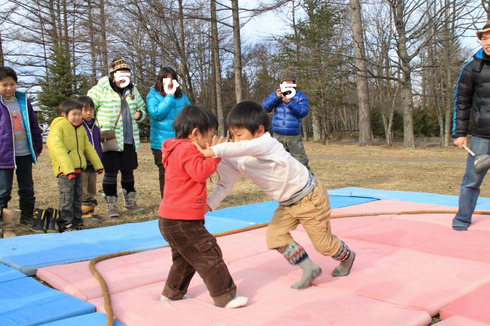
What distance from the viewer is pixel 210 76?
30.2m

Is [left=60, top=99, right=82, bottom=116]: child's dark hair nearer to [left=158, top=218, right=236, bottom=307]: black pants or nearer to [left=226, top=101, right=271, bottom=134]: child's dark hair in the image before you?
[left=226, top=101, right=271, bottom=134]: child's dark hair

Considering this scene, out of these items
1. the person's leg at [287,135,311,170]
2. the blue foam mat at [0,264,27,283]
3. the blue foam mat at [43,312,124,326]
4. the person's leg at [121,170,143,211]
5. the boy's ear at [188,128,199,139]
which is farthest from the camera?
the person's leg at [287,135,311,170]

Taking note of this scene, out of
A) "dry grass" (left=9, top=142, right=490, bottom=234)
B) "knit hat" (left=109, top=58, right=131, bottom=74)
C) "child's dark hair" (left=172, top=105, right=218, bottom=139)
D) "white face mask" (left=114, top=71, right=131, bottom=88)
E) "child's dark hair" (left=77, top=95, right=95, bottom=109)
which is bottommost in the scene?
"dry grass" (left=9, top=142, right=490, bottom=234)

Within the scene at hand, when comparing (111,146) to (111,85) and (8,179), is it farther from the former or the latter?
(8,179)

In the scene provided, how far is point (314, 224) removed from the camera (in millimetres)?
2725

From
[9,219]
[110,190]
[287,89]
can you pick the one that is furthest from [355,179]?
[9,219]

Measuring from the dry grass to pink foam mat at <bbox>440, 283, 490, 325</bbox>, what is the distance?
12.0 feet

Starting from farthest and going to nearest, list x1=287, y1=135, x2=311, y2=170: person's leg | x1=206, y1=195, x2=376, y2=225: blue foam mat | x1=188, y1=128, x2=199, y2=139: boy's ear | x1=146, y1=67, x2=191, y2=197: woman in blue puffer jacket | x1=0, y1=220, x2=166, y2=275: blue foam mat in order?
x1=287, y1=135, x2=311, y2=170: person's leg < x1=146, y1=67, x2=191, y2=197: woman in blue puffer jacket < x1=206, y1=195, x2=376, y2=225: blue foam mat < x1=0, y1=220, x2=166, y2=275: blue foam mat < x1=188, y1=128, x2=199, y2=139: boy's ear

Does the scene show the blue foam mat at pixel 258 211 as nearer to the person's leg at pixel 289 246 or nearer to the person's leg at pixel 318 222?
the person's leg at pixel 289 246

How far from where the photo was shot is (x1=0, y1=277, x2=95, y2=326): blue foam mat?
2.27 m

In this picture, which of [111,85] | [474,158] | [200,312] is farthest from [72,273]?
[474,158]

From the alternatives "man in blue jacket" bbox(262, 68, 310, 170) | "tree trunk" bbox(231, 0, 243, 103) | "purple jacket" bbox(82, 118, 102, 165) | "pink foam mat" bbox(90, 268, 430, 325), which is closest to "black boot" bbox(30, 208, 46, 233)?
"purple jacket" bbox(82, 118, 102, 165)

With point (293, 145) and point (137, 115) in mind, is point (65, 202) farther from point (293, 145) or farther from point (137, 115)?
point (293, 145)

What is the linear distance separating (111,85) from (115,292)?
3.18 m
